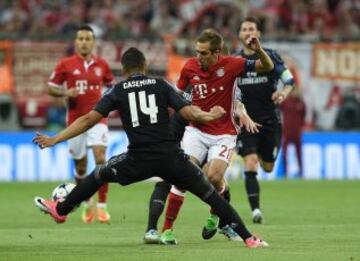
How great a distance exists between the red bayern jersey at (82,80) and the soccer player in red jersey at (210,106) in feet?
11.7

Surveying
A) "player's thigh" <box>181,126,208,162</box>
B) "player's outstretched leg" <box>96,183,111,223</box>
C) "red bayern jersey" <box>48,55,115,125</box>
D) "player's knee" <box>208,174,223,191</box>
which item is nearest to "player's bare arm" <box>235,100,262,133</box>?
"player's thigh" <box>181,126,208,162</box>

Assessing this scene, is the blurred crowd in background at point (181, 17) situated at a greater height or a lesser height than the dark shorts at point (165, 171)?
greater

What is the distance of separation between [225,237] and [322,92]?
13.6 m

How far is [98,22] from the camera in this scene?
89.7ft

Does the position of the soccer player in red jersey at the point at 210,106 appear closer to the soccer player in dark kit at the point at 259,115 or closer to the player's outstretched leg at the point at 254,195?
the player's outstretched leg at the point at 254,195

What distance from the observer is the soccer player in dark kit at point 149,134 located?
11242mm

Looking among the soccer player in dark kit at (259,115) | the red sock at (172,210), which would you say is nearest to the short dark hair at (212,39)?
the red sock at (172,210)

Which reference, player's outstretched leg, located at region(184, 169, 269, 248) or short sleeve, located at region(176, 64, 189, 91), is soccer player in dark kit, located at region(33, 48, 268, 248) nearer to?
player's outstretched leg, located at region(184, 169, 269, 248)

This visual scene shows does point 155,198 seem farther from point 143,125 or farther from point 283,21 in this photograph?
point 283,21

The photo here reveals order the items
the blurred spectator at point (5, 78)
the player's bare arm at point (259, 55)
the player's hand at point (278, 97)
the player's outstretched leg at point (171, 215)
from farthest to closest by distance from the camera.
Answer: the blurred spectator at point (5, 78) < the player's hand at point (278, 97) < the player's outstretched leg at point (171, 215) < the player's bare arm at point (259, 55)

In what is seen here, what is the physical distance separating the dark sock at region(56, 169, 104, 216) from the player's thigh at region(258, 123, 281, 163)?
4691 mm

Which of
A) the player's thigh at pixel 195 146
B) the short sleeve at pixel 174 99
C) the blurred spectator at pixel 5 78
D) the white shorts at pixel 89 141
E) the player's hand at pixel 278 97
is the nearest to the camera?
the short sleeve at pixel 174 99

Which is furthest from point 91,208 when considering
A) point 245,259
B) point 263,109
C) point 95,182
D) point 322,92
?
point 322,92

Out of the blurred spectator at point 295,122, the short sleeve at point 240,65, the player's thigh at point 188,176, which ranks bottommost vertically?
the blurred spectator at point 295,122
